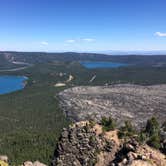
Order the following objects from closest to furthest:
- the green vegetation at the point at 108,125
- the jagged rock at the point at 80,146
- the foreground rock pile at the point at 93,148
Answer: the foreground rock pile at the point at 93,148 → the jagged rock at the point at 80,146 → the green vegetation at the point at 108,125

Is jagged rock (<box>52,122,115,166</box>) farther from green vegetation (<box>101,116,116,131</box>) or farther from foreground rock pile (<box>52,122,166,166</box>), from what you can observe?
green vegetation (<box>101,116,116,131</box>)

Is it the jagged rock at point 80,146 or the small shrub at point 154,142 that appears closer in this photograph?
the small shrub at point 154,142

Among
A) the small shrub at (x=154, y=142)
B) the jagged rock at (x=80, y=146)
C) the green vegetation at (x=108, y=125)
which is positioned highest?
the green vegetation at (x=108, y=125)

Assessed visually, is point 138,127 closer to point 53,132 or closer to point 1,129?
point 53,132

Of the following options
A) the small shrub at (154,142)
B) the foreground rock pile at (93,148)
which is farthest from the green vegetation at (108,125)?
the small shrub at (154,142)

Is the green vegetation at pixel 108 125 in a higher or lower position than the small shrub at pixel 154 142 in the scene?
higher

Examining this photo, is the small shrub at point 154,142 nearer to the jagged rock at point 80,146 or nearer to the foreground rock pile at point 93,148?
the foreground rock pile at point 93,148

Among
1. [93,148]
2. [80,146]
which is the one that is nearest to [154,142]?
[93,148]

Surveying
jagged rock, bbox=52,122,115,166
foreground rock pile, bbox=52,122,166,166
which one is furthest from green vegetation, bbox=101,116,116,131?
jagged rock, bbox=52,122,115,166
